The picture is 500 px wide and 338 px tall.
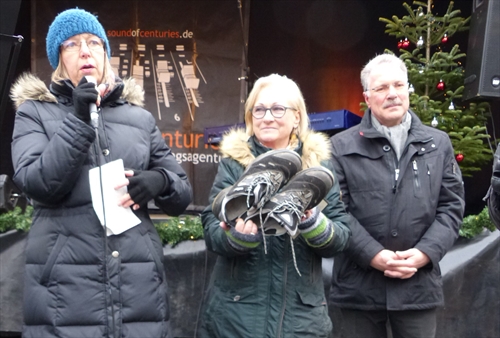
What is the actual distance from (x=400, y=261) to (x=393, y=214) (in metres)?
0.23

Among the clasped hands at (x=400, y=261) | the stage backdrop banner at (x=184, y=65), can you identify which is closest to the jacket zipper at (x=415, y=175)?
the clasped hands at (x=400, y=261)

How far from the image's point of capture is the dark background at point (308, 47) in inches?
273

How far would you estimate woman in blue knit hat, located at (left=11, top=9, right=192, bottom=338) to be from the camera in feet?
7.43

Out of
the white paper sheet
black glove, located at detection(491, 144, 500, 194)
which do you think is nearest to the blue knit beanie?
the white paper sheet

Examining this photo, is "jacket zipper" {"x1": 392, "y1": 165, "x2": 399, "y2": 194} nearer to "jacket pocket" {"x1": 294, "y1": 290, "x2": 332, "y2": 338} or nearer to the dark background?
"jacket pocket" {"x1": 294, "y1": 290, "x2": 332, "y2": 338}

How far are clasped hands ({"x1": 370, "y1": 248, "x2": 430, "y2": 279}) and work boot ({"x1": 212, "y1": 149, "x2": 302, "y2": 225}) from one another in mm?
768

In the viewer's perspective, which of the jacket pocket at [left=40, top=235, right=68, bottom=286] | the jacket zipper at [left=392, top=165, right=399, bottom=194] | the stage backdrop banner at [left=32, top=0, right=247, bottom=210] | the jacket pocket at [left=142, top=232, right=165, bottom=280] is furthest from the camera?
the stage backdrop banner at [left=32, top=0, right=247, bottom=210]

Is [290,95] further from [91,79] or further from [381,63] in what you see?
[91,79]

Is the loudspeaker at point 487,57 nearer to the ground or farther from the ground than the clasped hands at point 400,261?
farther from the ground

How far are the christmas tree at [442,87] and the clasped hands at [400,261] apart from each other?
1.97m

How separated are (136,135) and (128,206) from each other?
1.00 ft

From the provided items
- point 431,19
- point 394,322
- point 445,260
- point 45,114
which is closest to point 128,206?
point 45,114

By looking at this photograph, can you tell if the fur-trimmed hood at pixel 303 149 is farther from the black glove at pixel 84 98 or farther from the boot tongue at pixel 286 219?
the black glove at pixel 84 98

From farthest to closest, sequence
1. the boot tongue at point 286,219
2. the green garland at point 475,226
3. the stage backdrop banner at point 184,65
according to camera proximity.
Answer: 1. the stage backdrop banner at point 184,65
2. the green garland at point 475,226
3. the boot tongue at point 286,219
